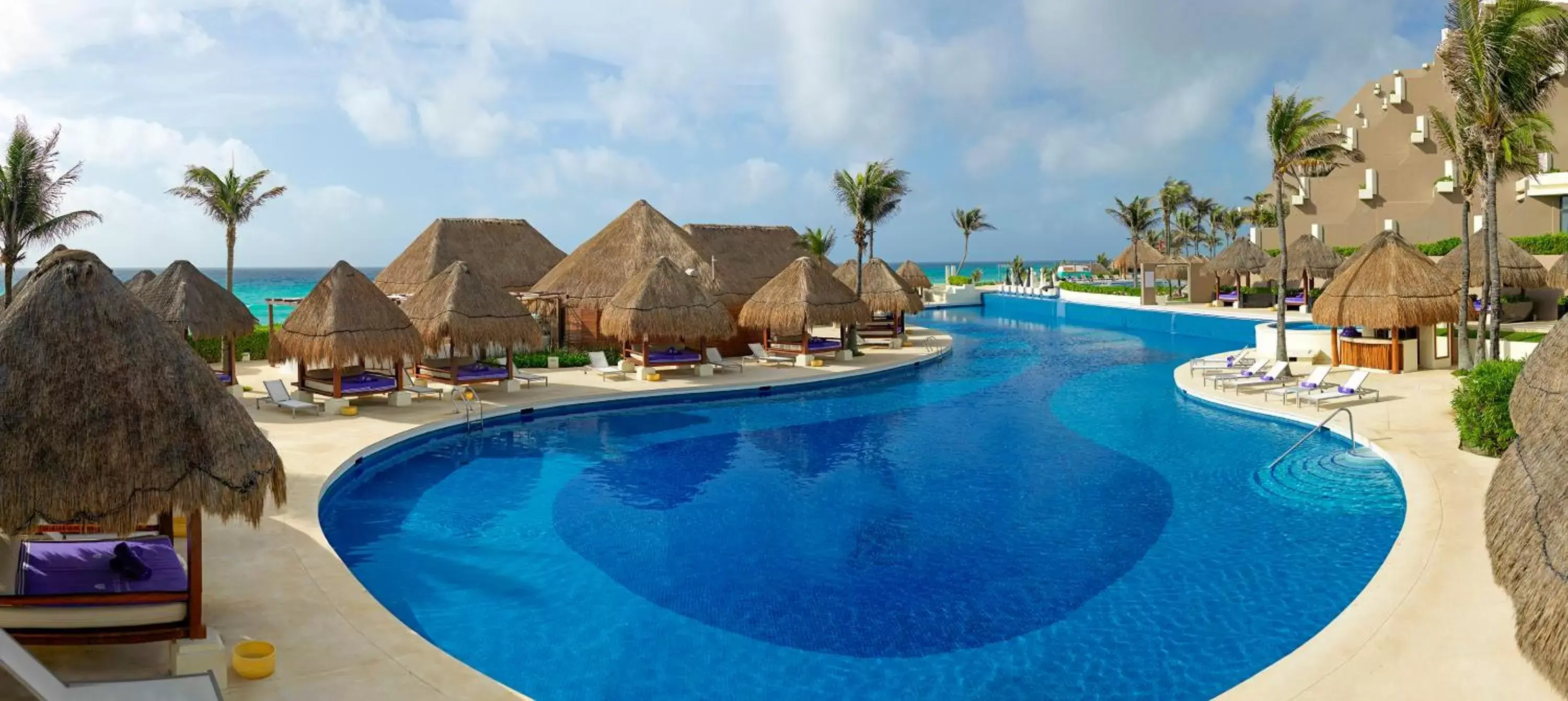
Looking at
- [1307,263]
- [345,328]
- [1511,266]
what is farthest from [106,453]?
[1307,263]

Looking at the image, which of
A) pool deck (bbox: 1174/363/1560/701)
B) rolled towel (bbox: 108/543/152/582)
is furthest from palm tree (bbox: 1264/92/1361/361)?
rolled towel (bbox: 108/543/152/582)

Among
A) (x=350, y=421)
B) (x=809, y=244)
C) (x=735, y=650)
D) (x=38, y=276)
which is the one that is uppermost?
(x=809, y=244)

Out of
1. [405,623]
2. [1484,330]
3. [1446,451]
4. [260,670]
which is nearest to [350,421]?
[405,623]

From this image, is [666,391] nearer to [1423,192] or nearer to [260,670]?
[260,670]

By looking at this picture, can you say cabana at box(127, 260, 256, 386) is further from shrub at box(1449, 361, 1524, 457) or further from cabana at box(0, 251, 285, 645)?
shrub at box(1449, 361, 1524, 457)

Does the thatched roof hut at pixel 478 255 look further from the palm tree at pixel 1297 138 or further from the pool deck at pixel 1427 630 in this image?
the pool deck at pixel 1427 630

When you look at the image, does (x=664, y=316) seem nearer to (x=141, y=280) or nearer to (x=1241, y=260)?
(x=141, y=280)

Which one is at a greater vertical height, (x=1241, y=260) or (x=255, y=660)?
(x=1241, y=260)

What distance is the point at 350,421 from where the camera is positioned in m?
15.1

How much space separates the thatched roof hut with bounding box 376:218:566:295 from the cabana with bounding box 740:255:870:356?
730cm

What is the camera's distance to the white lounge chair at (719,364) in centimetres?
2127

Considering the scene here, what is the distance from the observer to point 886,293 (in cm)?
2873

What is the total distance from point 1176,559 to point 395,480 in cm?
942

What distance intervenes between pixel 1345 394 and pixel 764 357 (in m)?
12.4
